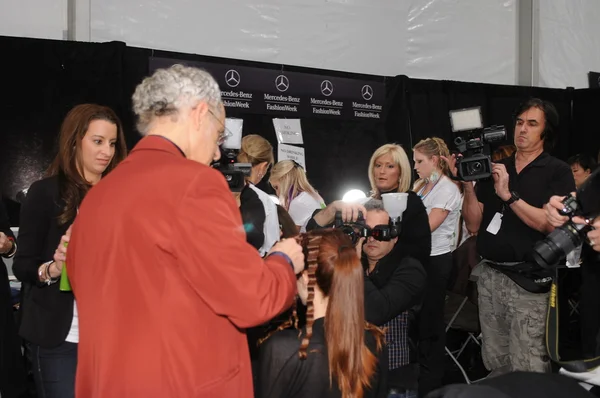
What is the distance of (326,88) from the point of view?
5.96 m

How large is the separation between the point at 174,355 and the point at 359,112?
16.1 feet

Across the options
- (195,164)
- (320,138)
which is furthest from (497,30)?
(195,164)

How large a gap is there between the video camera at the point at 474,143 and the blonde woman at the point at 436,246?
75 centimetres

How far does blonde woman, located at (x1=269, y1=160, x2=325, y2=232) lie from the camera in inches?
186

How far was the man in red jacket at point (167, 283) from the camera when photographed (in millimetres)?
1447

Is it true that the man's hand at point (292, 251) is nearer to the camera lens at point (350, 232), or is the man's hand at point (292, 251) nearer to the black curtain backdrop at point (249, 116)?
the camera lens at point (350, 232)

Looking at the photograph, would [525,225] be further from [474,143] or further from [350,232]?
[350,232]

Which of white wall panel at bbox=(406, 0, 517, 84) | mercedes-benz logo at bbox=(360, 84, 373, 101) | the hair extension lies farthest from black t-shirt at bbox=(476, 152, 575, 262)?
white wall panel at bbox=(406, 0, 517, 84)

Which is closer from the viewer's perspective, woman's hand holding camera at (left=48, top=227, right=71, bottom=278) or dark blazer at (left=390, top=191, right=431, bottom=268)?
woman's hand holding camera at (left=48, top=227, right=71, bottom=278)

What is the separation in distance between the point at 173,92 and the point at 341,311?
885 mm

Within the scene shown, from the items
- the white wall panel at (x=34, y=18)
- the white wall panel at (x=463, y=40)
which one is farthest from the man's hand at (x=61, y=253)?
the white wall panel at (x=463, y=40)

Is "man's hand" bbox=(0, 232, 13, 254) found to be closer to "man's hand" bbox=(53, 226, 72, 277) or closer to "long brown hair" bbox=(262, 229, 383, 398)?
"man's hand" bbox=(53, 226, 72, 277)

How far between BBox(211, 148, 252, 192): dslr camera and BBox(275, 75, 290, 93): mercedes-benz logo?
3107 millimetres

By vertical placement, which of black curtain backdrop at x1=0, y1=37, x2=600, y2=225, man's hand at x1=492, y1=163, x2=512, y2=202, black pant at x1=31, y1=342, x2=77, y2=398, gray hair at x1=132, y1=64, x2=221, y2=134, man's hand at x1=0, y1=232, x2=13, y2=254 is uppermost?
black curtain backdrop at x1=0, y1=37, x2=600, y2=225
